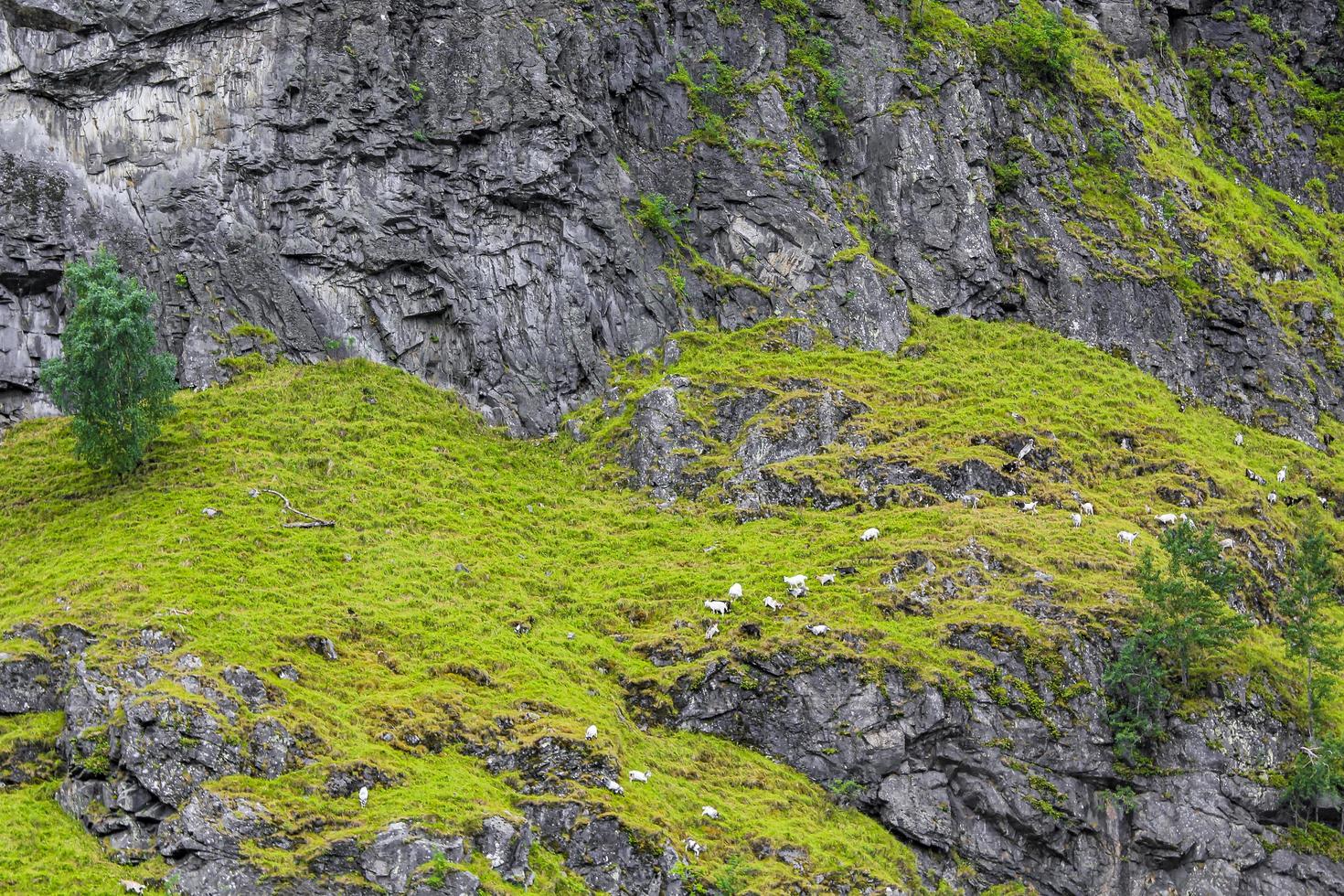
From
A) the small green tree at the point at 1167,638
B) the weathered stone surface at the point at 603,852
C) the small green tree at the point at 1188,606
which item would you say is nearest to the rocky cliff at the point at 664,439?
the weathered stone surface at the point at 603,852

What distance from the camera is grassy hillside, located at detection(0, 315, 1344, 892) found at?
1266 inches

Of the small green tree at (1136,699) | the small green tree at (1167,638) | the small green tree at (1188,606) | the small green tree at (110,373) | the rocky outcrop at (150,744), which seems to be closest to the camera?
the rocky outcrop at (150,744)

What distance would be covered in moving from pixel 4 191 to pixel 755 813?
39410 mm

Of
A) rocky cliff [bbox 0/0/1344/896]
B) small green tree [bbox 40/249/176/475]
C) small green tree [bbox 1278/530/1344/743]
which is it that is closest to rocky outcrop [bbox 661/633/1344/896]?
rocky cliff [bbox 0/0/1344/896]

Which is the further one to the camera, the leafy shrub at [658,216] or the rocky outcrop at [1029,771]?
the leafy shrub at [658,216]

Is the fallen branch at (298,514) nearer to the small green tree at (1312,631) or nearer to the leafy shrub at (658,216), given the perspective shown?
the leafy shrub at (658,216)

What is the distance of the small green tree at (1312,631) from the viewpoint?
122 ft

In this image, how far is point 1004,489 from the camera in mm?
45125

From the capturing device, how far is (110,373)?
40.9 m

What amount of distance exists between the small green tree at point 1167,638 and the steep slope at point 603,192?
19454mm

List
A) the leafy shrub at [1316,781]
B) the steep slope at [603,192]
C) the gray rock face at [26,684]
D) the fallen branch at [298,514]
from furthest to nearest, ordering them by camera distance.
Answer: the steep slope at [603,192] → the fallen branch at [298,514] → the leafy shrub at [1316,781] → the gray rock face at [26,684]

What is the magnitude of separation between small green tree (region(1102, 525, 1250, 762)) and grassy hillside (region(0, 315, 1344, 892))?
1.63 metres

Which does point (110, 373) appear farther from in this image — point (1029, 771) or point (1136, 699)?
point (1136, 699)

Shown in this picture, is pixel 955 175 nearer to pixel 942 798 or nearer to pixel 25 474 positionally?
pixel 942 798
